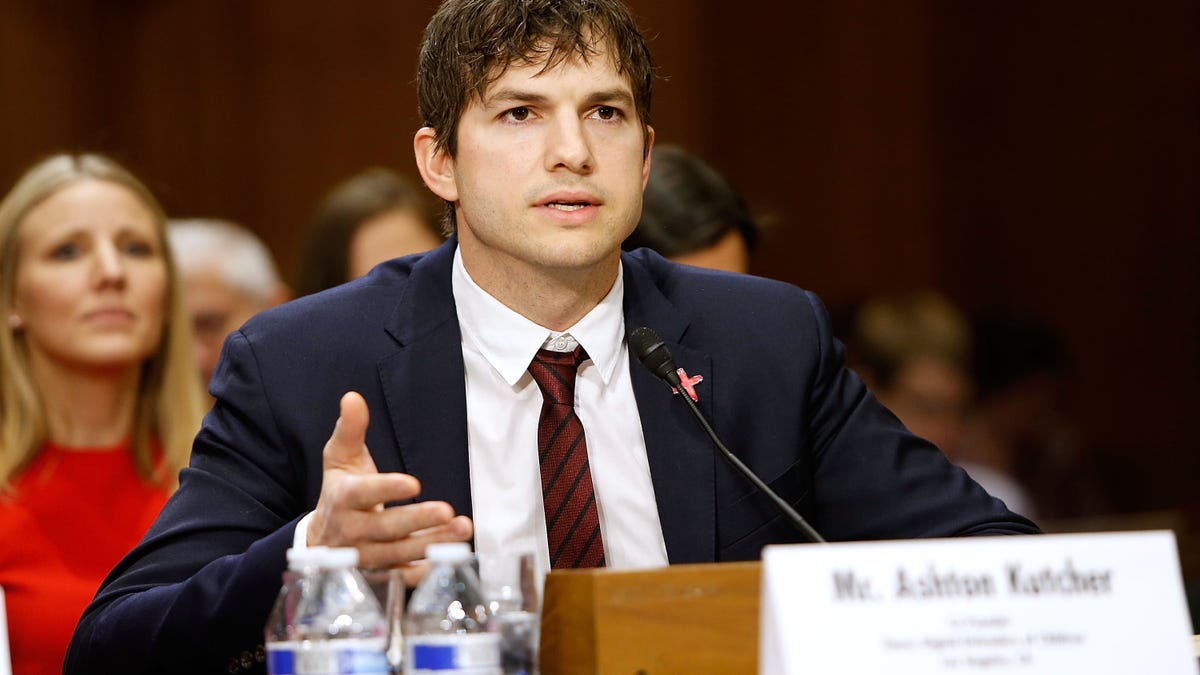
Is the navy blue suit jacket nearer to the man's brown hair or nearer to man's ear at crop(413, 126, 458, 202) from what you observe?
man's ear at crop(413, 126, 458, 202)

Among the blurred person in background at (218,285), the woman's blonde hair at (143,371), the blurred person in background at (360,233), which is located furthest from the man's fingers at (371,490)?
the blurred person in background at (218,285)

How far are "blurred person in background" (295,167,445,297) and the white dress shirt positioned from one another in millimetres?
1557

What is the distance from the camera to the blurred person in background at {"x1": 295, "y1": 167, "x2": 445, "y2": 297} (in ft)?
12.3

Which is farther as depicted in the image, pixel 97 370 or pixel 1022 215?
pixel 1022 215

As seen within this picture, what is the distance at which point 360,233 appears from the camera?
3785 mm

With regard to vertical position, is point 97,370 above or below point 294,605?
above

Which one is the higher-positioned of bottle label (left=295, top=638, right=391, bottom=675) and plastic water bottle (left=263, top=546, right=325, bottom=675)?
plastic water bottle (left=263, top=546, right=325, bottom=675)

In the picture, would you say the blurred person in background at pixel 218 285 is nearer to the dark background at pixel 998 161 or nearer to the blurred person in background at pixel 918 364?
the blurred person in background at pixel 918 364

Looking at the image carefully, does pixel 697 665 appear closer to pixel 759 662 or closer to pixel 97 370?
pixel 759 662

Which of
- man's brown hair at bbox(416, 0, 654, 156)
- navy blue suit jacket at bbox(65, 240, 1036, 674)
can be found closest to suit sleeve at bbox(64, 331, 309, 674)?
navy blue suit jacket at bbox(65, 240, 1036, 674)

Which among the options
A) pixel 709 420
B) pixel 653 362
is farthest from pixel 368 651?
pixel 709 420

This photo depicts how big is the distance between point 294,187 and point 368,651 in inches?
176

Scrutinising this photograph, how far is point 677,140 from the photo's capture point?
20.2 ft

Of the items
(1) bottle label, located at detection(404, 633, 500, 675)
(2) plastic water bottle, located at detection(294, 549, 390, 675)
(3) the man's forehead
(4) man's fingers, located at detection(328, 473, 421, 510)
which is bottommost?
(1) bottle label, located at detection(404, 633, 500, 675)
